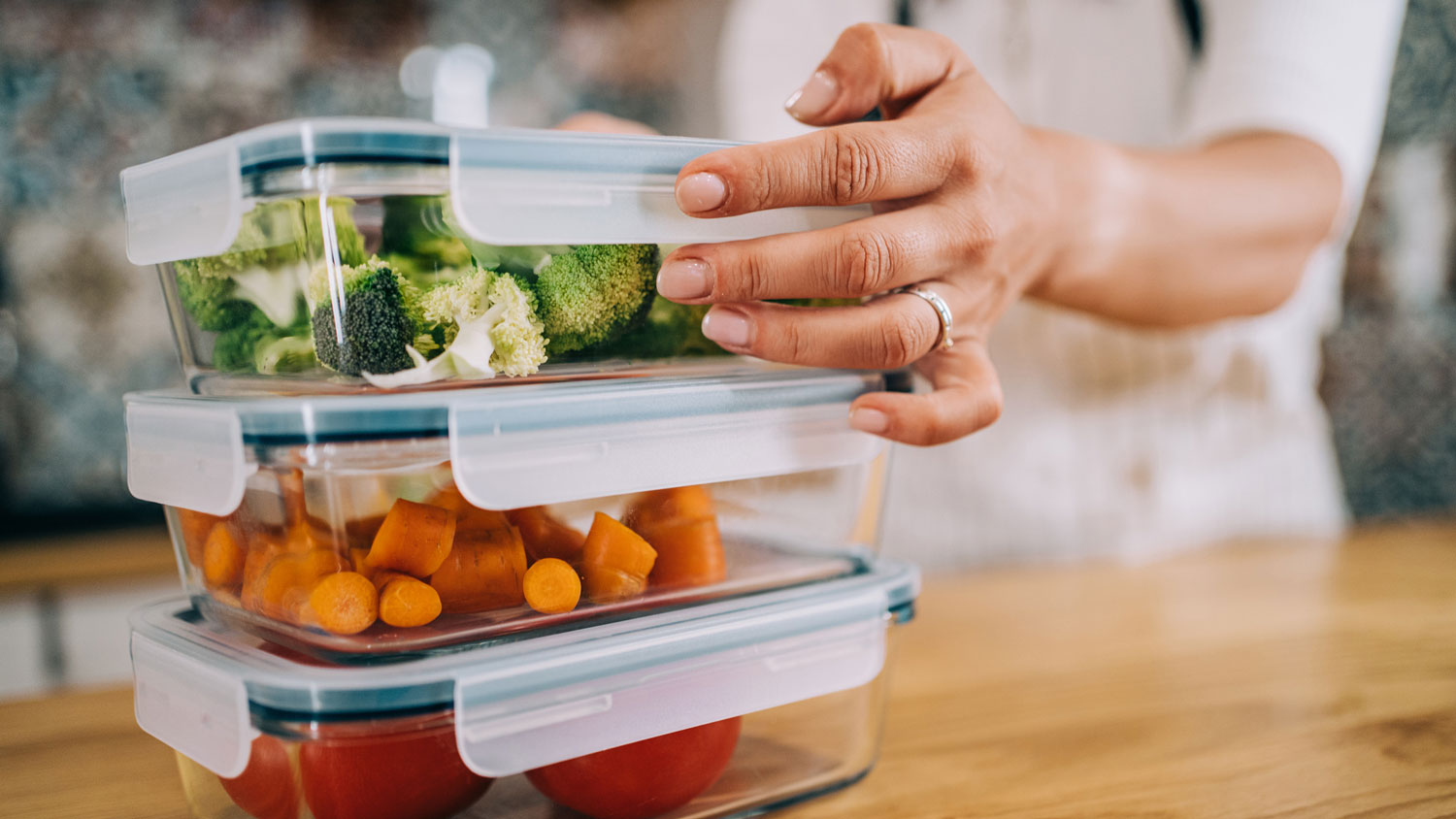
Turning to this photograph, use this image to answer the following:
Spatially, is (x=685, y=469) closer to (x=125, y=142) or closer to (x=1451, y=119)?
(x=125, y=142)

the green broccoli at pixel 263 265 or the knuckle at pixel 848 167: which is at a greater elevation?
the knuckle at pixel 848 167

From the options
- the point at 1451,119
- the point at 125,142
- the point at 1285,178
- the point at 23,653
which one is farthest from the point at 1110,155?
the point at 1451,119

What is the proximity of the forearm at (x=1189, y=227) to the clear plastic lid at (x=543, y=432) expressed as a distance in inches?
12.7

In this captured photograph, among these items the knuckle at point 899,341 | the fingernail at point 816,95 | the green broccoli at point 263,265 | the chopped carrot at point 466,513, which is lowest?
the chopped carrot at point 466,513

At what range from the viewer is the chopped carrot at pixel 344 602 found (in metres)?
0.40

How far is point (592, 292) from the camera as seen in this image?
1.45 feet

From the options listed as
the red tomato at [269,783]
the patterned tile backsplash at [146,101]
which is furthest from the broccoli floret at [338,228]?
the patterned tile backsplash at [146,101]

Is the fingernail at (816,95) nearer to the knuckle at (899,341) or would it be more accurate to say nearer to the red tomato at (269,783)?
the knuckle at (899,341)

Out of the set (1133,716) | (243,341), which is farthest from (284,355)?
(1133,716)

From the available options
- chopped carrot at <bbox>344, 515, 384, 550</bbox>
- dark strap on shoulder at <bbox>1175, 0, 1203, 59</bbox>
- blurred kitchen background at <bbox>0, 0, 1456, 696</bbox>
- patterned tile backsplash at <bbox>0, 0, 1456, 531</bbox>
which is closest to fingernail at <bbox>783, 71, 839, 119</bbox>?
chopped carrot at <bbox>344, 515, 384, 550</bbox>

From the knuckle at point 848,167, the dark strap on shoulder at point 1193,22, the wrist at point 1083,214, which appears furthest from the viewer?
the dark strap on shoulder at point 1193,22

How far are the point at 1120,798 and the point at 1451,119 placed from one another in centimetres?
248

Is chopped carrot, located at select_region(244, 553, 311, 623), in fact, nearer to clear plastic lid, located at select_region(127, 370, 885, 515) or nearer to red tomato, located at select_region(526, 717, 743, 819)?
clear plastic lid, located at select_region(127, 370, 885, 515)

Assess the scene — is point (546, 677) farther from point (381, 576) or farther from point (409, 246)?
point (409, 246)
